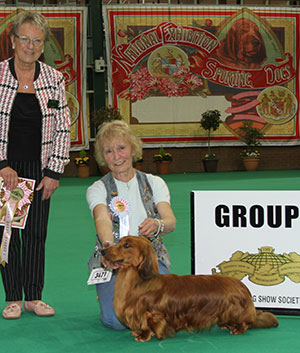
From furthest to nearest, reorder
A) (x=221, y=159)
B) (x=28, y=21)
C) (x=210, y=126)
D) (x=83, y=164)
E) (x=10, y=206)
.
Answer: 1. (x=221, y=159)
2. (x=210, y=126)
3. (x=83, y=164)
4. (x=10, y=206)
5. (x=28, y=21)

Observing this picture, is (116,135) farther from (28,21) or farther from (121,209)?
(28,21)

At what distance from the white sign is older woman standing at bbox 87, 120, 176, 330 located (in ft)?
0.85

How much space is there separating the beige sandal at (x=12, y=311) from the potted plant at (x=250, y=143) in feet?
46.9

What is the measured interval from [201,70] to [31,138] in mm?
14608

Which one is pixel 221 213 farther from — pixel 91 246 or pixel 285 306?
pixel 91 246

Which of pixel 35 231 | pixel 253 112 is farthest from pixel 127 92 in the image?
pixel 35 231

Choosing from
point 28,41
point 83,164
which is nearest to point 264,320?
point 28,41

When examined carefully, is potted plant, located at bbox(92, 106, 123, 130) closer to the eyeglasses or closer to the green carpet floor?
the green carpet floor

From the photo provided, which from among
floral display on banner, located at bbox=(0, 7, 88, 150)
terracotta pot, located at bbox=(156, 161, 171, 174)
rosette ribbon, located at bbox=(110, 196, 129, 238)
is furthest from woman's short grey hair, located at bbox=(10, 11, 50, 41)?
terracotta pot, located at bbox=(156, 161, 171, 174)

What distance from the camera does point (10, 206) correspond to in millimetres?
3107

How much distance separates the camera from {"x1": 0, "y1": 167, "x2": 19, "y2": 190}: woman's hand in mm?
3064

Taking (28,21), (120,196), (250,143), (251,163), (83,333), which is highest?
(28,21)

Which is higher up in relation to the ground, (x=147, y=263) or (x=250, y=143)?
(x=250, y=143)

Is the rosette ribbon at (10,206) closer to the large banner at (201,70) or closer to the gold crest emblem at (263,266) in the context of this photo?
the gold crest emblem at (263,266)
